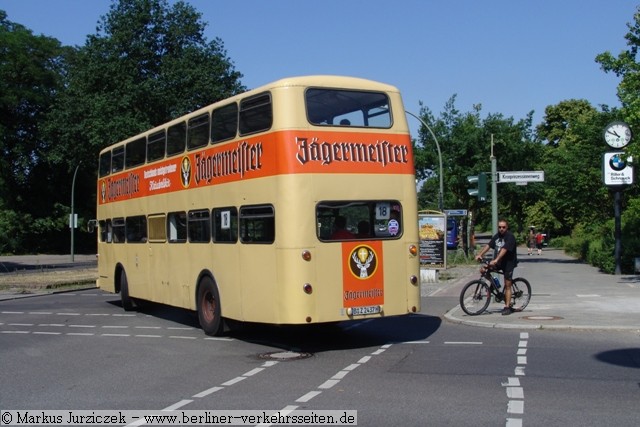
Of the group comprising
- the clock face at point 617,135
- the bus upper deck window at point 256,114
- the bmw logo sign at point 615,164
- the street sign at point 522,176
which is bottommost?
the street sign at point 522,176

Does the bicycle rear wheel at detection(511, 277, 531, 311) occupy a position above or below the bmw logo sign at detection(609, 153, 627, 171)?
below

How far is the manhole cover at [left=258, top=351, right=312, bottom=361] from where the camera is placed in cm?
1107

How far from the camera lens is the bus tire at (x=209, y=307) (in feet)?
43.6

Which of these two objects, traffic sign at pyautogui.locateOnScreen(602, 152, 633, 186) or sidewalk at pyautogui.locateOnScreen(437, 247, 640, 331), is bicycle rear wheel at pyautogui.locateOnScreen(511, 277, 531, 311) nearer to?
sidewalk at pyautogui.locateOnScreen(437, 247, 640, 331)

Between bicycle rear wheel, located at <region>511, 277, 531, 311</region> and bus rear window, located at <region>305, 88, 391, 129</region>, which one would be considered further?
bicycle rear wheel, located at <region>511, 277, 531, 311</region>

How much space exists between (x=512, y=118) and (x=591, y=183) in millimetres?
8541

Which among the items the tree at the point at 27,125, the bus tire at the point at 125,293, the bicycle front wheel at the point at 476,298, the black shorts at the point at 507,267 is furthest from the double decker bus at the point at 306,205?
the tree at the point at 27,125

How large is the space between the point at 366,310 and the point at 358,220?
4.56 feet

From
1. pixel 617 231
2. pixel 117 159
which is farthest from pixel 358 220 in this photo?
pixel 617 231

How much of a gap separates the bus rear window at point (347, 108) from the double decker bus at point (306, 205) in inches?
0.7

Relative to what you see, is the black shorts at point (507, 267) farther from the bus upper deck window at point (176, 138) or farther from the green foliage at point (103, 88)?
the green foliage at point (103, 88)

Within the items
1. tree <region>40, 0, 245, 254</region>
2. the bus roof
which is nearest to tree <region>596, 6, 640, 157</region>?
the bus roof

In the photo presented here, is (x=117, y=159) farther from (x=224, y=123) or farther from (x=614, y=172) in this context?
(x=614, y=172)

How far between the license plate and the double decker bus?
0.02 metres
